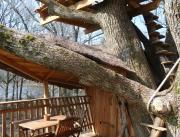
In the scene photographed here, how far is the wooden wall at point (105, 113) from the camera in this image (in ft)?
26.6

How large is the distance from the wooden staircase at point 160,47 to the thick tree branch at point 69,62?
2280 mm

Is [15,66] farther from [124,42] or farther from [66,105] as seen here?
[124,42]

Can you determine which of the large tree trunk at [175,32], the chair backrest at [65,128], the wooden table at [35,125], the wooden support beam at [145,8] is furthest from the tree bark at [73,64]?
the wooden support beam at [145,8]

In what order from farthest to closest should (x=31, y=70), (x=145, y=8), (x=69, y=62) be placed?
(x=31, y=70), (x=145, y=8), (x=69, y=62)

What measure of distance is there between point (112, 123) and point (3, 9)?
72.0ft

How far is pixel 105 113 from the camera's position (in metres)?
8.58

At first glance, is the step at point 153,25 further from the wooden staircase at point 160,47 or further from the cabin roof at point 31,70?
the cabin roof at point 31,70

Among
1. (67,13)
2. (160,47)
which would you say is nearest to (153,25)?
(160,47)

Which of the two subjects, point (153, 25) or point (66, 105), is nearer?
point (153, 25)

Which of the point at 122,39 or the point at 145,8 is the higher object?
the point at 145,8

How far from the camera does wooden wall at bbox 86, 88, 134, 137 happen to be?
8.11 metres

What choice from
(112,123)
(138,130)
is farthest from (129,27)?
(112,123)

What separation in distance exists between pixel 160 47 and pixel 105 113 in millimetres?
2794

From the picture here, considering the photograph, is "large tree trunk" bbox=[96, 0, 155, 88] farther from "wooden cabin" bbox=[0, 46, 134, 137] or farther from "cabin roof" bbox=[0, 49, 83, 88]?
"cabin roof" bbox=[0, 49, 83, 88]
